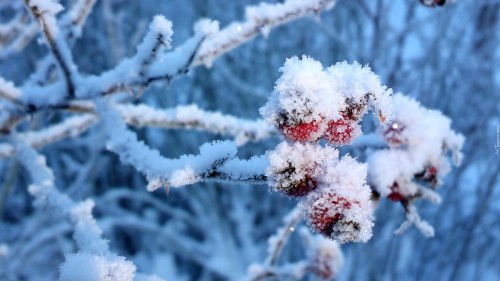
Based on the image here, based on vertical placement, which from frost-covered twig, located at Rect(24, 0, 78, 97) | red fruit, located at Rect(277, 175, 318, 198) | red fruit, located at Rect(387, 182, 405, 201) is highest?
frost-covered twig, located at Rect(24, 0, 78, 97)

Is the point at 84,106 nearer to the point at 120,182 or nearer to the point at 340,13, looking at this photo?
the point at 340,13

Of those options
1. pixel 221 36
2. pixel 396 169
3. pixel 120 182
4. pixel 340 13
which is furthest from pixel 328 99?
pixel 120 182

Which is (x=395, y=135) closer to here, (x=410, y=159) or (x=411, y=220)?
(x=410, y=159)

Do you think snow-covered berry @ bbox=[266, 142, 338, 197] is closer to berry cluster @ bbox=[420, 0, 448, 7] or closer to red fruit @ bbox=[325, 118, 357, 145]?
red fruit @ bbox=[325, 118, 357, 145]

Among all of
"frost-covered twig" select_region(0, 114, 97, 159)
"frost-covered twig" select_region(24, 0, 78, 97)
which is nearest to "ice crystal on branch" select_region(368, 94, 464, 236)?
"frost-covered twig" select_region(24, 0, 78, 97)

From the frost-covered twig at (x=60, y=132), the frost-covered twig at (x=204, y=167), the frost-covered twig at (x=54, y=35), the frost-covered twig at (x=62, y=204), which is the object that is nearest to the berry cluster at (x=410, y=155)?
the frost-covered twig at (x=204, y=167)

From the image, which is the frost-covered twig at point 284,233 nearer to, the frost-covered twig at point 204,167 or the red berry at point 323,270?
the red berry at point 323,270
